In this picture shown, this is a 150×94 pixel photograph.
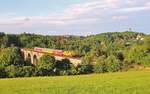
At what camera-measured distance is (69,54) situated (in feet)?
391

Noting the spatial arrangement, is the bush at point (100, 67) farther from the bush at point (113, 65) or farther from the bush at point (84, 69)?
the bush at point (84, 69)

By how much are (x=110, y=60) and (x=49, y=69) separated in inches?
598

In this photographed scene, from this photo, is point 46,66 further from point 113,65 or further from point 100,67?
point 113,65

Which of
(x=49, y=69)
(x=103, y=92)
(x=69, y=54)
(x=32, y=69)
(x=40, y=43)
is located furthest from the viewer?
(x=40, y=43)

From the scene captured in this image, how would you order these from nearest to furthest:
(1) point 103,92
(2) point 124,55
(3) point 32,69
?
(1) point 103,92, (3) point 32,69, (2) point 124,55

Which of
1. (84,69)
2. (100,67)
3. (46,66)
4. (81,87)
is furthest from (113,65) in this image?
(81,87)

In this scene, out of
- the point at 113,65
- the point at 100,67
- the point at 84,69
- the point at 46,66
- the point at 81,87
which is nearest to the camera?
the point at 81,87

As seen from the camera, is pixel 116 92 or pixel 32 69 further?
pixel 32 69

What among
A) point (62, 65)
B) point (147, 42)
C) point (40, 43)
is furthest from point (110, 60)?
point (40, 43)

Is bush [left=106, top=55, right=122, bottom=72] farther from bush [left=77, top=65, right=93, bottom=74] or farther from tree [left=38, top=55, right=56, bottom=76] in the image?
tree [left=38, top=55, right=56, bottom=76]

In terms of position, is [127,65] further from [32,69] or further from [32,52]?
[32,52]

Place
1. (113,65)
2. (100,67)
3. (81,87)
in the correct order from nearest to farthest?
1. (81,87)
2. (100,67)
3. (113,65)

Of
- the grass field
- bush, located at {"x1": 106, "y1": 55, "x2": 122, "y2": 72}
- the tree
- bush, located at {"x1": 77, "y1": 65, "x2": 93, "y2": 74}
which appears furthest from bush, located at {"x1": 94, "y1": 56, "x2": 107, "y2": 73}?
the grass field

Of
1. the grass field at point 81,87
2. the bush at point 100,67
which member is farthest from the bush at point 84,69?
the grass field at point 81,87
